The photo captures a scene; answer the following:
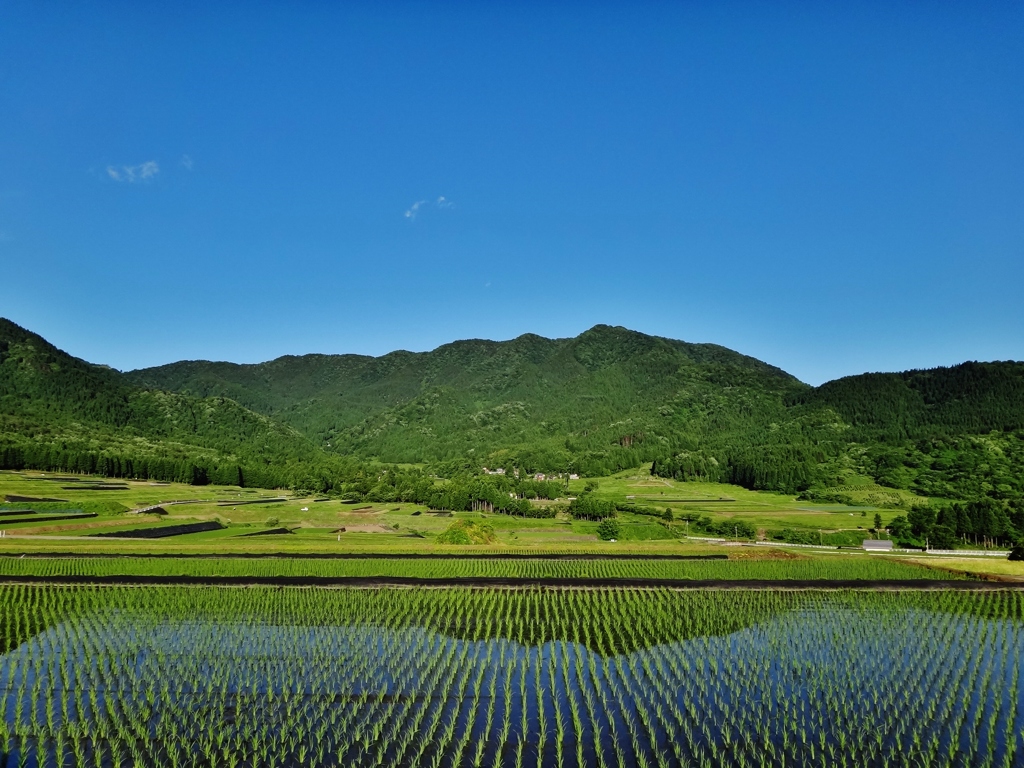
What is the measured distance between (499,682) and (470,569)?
24733mm

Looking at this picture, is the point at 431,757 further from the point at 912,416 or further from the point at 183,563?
the point at 912,416

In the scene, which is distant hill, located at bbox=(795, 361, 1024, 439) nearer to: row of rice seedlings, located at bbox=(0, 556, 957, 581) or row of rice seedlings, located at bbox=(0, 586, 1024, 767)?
row of rice seedlings, located at bbox=(0, 556, 957, 581)

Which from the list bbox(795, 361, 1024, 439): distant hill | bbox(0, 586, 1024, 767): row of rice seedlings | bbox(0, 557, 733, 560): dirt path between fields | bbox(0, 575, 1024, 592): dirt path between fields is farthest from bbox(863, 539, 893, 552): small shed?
bbox(795, 361, 1024, 439): distant hill

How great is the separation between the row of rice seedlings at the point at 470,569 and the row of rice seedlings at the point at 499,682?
754cm

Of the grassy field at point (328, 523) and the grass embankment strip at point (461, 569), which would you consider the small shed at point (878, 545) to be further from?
the grass embankment strip at point (461, 569)

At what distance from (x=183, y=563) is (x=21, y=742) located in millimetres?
30153

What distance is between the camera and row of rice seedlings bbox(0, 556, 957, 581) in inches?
1784

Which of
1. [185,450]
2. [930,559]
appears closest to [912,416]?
[930,559]

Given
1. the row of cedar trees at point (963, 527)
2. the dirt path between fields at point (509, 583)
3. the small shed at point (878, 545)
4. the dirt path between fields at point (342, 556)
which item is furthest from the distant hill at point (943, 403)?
the dirt path between fields at point (342, 556)

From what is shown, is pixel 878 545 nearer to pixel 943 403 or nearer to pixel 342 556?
pixel 342 556

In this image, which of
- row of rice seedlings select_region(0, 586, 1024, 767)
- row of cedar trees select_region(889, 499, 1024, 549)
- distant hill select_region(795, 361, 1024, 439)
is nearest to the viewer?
row of rice seedlings select_region(0, 586, 1024, 767)

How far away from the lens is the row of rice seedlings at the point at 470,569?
45312mm

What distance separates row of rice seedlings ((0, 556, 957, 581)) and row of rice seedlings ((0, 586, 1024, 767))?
7.54m

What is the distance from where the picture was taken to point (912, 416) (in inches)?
7042
